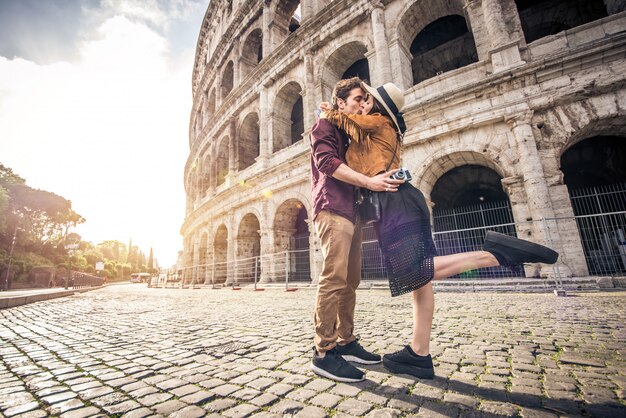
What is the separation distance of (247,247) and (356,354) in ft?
44.3

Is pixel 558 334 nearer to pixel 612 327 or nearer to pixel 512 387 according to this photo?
pixel 612 327

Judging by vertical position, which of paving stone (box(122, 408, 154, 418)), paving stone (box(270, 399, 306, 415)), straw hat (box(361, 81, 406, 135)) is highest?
straw hat (box(361, 81, 406, 135))

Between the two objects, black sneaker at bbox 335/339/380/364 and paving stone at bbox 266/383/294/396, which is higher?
black sneaker at bbox 335/339/380/364

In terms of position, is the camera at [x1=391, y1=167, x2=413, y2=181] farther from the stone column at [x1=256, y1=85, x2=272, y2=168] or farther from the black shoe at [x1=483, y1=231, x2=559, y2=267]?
the stone column at [x1=256, y1=85, x2=272, y2=168]

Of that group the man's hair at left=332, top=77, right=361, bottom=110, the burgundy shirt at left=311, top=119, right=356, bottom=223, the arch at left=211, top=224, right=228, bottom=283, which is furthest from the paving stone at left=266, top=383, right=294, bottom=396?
the arch at left=211, top=224, right=228, bottom=283

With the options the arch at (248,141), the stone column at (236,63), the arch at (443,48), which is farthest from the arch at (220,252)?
the arch at (443,48)

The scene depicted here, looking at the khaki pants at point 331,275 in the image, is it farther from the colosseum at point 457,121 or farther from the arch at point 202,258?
the arch at point 202,258

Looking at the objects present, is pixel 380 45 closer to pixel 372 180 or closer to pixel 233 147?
pixel 233 147

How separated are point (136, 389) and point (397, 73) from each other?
34.9 feet

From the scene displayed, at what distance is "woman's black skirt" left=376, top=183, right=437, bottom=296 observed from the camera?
164 centimetres

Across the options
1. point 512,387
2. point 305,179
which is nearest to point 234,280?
point 305,179

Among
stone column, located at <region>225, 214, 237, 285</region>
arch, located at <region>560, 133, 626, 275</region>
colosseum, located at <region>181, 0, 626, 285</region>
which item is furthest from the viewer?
stone column, located at <region>225, 214, 237, 285</region>

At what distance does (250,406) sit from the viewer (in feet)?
4.47

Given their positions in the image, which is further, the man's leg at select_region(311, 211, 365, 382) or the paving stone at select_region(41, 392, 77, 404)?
the man's leg at select_region(311, 211, 365, 382)
